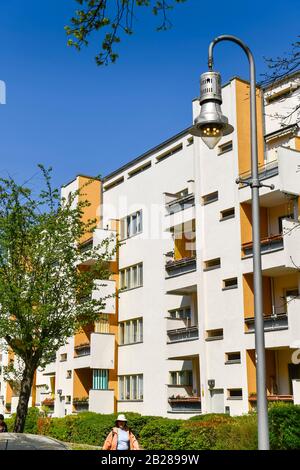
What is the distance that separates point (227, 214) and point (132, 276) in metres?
9.79

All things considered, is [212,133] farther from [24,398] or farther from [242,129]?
[242,129]

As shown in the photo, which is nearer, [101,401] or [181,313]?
[181,313]

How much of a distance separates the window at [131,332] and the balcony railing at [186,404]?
539 centimetres

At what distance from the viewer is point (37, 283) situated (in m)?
25.0

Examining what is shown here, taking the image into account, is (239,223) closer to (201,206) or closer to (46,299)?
(201,206)

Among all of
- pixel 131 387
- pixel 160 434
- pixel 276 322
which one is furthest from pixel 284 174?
pixel 131 387

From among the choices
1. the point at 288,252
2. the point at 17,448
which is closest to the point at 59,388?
the point at 288,252

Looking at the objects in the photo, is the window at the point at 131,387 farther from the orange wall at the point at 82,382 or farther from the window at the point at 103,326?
the orange wall at the point at 82,382

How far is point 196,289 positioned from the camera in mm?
32125

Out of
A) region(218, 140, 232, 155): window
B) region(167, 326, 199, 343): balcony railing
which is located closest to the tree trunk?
region(167, 326, 199, 343): balcony railing

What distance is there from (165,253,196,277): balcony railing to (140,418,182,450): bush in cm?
920

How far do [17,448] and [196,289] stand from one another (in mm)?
21499

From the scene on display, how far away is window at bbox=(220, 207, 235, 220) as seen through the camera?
30.2 metres

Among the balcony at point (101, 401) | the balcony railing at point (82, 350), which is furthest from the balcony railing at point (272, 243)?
the balcony railing at point (82, 350)
